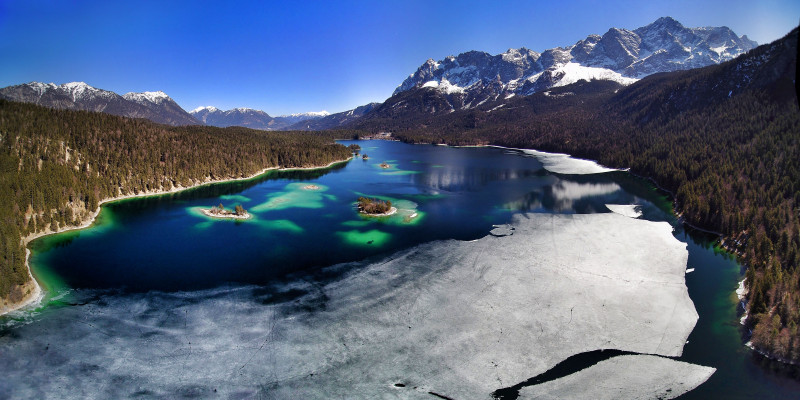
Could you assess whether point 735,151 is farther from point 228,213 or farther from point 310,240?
point 228,213

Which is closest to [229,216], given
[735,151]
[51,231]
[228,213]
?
[228,213]

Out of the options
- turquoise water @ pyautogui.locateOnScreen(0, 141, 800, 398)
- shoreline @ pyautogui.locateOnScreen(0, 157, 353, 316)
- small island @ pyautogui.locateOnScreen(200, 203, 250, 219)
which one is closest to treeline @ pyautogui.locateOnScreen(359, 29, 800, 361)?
turquoise water @ pyautogui.locateOnScreen(0, 141, 800, 398)

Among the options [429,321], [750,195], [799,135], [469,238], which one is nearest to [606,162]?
[799,135]

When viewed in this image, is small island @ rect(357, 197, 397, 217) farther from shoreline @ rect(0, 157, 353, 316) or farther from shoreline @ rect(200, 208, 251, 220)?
shoreline @ rect(0, 157, 353, 316)

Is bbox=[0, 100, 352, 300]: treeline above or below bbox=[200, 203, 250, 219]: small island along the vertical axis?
above

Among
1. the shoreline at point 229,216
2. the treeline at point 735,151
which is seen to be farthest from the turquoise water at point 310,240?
the treeline at point 735,151

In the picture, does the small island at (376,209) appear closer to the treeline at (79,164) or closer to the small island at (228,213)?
the small island at (228,213)

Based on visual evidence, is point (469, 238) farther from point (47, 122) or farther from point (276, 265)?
point (47, 122)
